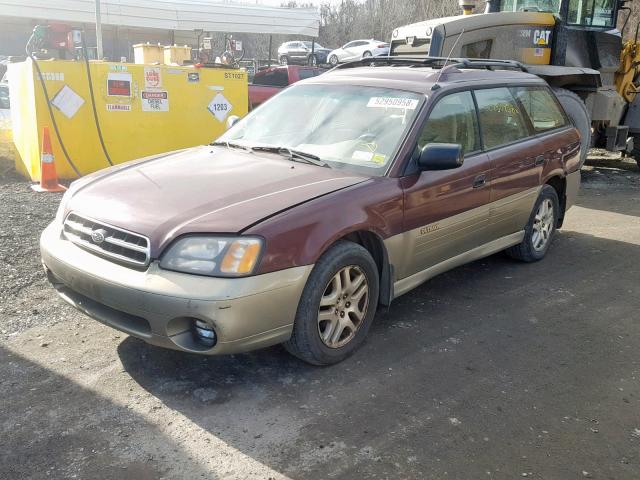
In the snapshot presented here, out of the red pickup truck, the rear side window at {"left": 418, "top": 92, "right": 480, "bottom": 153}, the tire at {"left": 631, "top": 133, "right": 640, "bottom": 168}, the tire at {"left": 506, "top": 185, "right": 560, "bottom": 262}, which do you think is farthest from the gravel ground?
the tire at {"left": 631, "top": 133, "right": 640, "bottom": 168}

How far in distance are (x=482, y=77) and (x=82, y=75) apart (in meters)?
5.64

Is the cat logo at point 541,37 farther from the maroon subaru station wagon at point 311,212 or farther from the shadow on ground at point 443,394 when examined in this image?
the shadow on ground at point 443,394

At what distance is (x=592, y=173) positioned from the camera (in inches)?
407

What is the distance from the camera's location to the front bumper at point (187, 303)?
116 inches

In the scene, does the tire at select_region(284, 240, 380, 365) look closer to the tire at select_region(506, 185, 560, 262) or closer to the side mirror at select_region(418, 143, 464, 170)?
the side mirror at select_region(418, 143, 464, 170)

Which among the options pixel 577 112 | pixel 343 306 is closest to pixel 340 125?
pixel 343 306

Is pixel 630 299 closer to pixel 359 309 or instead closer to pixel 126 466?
pixel 359 309

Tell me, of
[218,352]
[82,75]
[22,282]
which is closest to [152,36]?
[82,75]

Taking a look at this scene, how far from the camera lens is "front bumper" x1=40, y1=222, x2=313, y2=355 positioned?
2957mm

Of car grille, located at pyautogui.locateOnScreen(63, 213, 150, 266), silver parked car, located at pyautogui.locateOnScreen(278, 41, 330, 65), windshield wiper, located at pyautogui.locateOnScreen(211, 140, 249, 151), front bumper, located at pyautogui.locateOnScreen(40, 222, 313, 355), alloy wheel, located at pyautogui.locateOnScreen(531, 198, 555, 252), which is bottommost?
alloy wheel, located at pyautogui.locateOnScreen(531, 198, 555, 252)

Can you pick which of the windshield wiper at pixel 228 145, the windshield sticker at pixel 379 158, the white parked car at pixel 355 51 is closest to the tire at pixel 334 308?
the windshield sticker at pixel 379 158

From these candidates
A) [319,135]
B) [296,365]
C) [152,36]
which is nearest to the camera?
[296,365]

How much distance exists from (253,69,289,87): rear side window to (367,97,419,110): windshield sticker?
Result: 1003cm

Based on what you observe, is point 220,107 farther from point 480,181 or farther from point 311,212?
point 311,212
